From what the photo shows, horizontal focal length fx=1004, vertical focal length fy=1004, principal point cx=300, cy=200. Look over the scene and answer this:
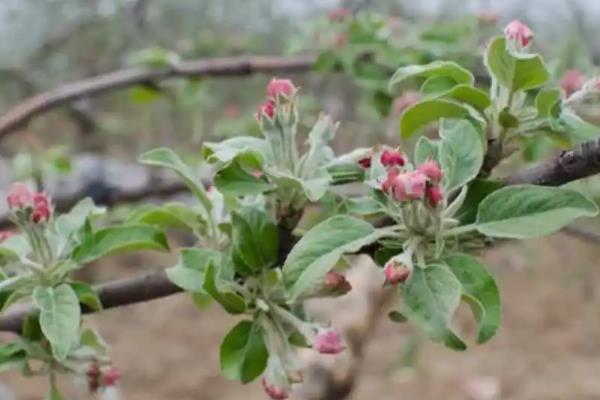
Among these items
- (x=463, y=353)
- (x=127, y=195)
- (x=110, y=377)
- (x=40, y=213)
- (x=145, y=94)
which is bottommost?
(x=463, y=353)

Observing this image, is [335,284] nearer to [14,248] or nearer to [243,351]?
[243,351]

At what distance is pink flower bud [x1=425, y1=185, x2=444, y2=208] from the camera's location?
14.7 inches

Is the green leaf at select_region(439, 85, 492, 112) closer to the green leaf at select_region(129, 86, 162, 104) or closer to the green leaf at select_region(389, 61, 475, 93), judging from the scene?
the green leaf at select_region(389, 61, 475, 93)

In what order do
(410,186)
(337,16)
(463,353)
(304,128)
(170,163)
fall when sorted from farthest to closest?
(463,353)
(304,128)
(337,16)
(170,163)
(410,186)

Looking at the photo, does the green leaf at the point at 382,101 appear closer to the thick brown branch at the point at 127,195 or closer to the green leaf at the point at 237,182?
the thick brown branch at the point at 127,195

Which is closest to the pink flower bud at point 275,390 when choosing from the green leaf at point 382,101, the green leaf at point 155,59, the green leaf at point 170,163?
the green leaf at point 170,163

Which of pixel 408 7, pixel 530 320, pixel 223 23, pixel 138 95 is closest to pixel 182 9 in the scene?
pixel 223 23

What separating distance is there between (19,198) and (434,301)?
198 mm

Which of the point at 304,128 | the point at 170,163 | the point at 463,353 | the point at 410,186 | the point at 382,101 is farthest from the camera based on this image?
the point at 463,353

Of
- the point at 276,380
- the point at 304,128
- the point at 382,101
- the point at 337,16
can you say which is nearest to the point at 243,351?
the point at 276,380

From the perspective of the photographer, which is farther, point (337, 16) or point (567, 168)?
point (337, 16)

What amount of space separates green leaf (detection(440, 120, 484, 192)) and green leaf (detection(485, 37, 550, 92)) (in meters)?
0.03

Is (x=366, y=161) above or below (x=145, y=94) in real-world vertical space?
above

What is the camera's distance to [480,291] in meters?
0.39
